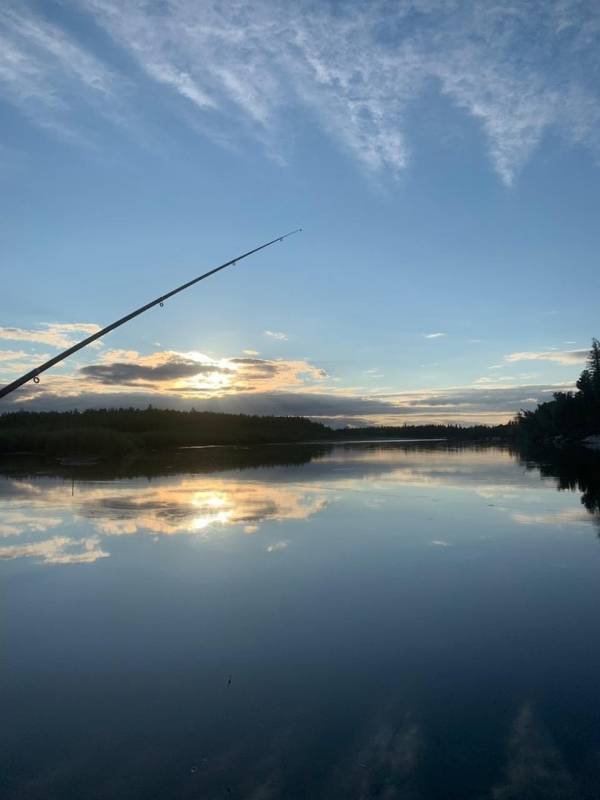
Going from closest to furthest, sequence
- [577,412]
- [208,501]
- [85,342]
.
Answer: [85,342] < [208,501] < [577,412]

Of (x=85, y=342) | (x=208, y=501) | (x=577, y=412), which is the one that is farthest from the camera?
(x=577, y=412)

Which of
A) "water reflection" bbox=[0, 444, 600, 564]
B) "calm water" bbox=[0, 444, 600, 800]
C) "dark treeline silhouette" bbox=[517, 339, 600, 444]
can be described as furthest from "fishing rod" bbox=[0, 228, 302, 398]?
"dark treeline silhouette" bbox=[517, 339, 600, 444]

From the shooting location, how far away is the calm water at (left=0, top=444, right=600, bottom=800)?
383cm

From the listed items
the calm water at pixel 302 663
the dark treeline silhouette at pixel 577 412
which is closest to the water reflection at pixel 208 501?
the calm water at pixel 302 663

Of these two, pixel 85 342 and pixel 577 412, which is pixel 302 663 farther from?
pixel 577 412

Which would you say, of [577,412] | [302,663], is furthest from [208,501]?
[577,412]

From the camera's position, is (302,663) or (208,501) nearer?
(302,663)

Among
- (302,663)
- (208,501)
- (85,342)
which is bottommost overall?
(302,663)

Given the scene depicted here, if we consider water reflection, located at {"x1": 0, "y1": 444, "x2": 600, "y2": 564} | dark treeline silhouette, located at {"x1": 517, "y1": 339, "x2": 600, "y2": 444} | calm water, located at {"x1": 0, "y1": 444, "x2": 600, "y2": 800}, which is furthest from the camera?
dark treeline silhouette, located at {"x1": 517, "y1": 339, "x2": 600, "y2": 444}

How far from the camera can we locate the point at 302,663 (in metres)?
5.57

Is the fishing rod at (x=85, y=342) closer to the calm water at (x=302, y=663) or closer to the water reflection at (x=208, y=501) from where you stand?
the calm water at (x=302, y=663)

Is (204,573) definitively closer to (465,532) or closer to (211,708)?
(211,708)

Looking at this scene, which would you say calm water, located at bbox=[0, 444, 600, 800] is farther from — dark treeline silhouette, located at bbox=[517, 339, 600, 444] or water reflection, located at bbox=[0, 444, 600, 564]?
dark treeline silhouette, located at bbox=[517, 339, 600, 444]

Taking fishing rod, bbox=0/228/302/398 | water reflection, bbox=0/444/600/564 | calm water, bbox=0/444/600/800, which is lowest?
calm water, bbox=0/444/600/800
